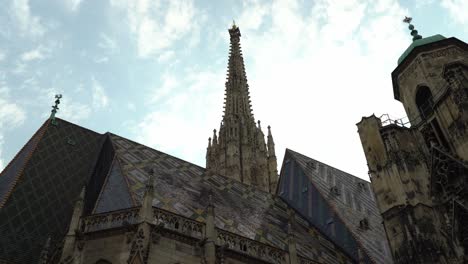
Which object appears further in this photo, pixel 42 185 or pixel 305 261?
pixel 42 185

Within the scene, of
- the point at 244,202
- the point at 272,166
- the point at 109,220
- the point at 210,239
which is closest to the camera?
the point at 109,220

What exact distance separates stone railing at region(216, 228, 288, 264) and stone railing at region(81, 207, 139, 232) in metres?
2.53

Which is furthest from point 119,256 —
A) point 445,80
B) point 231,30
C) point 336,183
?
point 231,30

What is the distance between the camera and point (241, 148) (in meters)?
37.4

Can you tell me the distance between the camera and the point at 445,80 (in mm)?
16359

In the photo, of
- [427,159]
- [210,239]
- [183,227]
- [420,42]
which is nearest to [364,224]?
[427,159]

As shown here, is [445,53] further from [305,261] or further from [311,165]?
[305,261]

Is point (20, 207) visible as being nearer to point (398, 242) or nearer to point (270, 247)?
point (270, 247)

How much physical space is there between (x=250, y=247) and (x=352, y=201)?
965cm

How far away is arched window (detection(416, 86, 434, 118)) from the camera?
17406 millimetres

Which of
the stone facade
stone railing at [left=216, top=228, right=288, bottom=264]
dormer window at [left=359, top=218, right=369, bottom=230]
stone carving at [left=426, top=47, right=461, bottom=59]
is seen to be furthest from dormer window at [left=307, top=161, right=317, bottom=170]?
stone railing at [left=216, top=228, right=288, bottom=264]

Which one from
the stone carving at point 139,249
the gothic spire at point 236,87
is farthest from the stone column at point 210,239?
the gothic spire at point 236,87

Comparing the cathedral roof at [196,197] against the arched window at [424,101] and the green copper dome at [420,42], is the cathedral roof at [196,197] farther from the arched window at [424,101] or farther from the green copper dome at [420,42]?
the green copper dome at [420,42]

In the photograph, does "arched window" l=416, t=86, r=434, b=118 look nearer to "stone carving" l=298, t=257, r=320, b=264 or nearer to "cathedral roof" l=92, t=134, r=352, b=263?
"cathedral roof" l=92, t=134, r=352, b=263
